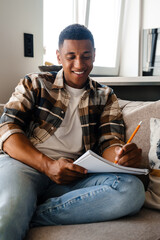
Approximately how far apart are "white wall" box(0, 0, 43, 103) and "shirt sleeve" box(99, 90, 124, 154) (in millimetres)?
711

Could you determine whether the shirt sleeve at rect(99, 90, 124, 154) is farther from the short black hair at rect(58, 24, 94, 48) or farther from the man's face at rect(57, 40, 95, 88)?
the short black hair at rect(58, 24, 94, 48)

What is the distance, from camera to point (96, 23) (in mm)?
3090

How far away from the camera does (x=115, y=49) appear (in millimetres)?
3277

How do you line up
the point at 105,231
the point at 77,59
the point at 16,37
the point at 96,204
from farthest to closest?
the point at 16,37, the point at 77,59, the point at 96,204, the point at 105,231

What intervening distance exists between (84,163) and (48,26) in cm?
177

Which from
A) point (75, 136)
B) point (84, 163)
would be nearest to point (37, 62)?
point (75, 136)

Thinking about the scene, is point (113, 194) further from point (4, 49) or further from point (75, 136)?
point (4, 49)

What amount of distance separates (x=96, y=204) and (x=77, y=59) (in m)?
0.73

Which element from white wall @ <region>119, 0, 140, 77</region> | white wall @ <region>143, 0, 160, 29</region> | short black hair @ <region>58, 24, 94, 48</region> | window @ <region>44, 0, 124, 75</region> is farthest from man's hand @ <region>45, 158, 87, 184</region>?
white wall @ <region>143, 0, 160, 29</region>

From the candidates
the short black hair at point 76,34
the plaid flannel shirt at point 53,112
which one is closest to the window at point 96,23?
the short black hair at point 76,34

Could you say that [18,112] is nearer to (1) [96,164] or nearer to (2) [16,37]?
(1) [96,164]

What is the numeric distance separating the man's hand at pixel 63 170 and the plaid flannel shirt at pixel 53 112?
0.82 feet

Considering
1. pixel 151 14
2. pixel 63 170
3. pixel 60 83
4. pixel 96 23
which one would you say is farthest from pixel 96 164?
pixel 151 14

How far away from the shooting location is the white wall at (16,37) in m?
1.86
